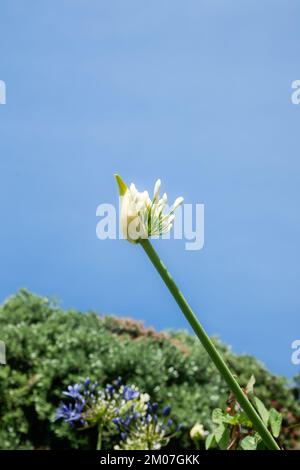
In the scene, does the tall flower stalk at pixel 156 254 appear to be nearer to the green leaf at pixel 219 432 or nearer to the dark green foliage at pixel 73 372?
the green leaf at pixel 219 432

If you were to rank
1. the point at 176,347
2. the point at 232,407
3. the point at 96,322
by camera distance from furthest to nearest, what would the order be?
the point at 96,322
the point at 176,347
the point at 232,407

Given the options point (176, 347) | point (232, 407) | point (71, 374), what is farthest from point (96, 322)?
point (232, 407)

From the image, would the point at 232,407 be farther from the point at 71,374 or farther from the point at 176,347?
the point at 176,347

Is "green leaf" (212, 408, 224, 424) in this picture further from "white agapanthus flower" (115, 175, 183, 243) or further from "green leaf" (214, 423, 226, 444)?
"white agapanthus flower" (115, 175, 183, 243)

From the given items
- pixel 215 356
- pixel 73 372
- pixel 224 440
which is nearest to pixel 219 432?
pixel 224 440

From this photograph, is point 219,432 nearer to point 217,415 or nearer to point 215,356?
point 217,415

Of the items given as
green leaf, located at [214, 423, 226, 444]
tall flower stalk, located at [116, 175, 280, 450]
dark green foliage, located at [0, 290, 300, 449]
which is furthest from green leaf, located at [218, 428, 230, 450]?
dark green foliage, located at [0, 290, 300, 449]
